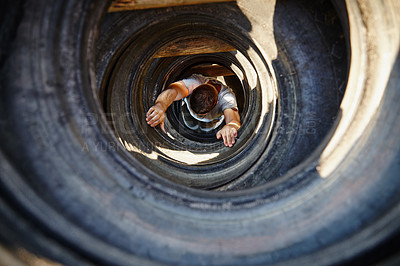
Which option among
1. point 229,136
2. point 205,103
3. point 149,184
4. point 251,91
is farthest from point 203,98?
point 149,184

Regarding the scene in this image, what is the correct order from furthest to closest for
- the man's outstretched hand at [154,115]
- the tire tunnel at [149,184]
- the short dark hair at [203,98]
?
the short dark hair at [203,98] → the man's outstretched hand at [154,115] → the tire tunnel at [149,184]

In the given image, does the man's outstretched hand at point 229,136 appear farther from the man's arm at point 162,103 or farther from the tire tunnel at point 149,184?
the tire tunnel at point 149,184

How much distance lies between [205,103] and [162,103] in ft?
5.55

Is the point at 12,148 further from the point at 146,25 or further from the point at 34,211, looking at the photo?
the point at 146,25

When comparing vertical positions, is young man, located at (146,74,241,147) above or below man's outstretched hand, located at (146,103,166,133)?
above

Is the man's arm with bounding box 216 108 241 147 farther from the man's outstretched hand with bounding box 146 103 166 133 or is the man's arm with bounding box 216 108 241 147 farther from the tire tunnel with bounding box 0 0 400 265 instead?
the tire tunnel with bounding box 0 0 400 265

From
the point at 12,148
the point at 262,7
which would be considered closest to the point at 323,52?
the point at 262,7

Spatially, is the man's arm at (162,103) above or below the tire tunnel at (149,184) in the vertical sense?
above

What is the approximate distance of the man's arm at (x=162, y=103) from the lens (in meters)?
2.41

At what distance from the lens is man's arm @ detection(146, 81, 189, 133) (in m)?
2.41

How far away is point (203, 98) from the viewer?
4117mm

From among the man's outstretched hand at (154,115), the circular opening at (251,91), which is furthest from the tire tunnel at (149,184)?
the man's outstretched hand at (154,115)

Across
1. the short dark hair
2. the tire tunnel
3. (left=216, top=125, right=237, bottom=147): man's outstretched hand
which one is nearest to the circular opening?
(left=216, top=125, right=237, bottom=147): man's outstretched hand

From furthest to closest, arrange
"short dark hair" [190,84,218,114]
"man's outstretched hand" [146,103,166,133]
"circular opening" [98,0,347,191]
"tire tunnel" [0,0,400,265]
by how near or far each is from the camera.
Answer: "short dark hair" [190,84,218,114] < "man's outstretched hand" [146,103,166,133] < "circular opening" [98,0,347,191] < "tire tunnel" [0,0,400,265]
